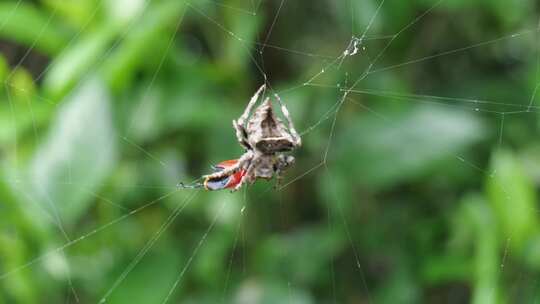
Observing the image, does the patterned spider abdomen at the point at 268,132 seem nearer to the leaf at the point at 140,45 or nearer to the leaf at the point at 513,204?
the leaf at the point at 140,45

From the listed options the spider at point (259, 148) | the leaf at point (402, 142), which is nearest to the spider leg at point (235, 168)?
the spider at point (259, 148)

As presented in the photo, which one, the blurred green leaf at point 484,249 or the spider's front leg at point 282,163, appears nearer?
the blurred green leaf at point 484,249

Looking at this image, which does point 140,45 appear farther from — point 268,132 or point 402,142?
point 402,142

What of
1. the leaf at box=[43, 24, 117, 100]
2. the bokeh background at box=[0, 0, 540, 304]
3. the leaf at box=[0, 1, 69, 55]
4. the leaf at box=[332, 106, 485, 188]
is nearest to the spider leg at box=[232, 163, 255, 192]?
the bokeh background at box=[0, 0, 540, 304]

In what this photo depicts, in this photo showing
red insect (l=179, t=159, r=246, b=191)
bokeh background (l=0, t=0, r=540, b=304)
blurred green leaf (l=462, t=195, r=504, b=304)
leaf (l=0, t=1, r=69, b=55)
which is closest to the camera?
blurred green leaf (l=462, t=195, r=504, b=304)

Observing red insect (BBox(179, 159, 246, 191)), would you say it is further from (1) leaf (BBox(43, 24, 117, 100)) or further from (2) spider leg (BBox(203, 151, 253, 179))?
(1) leaf (BBox(43, 24, 117, 100))

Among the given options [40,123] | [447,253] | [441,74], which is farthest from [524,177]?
[40,123]
